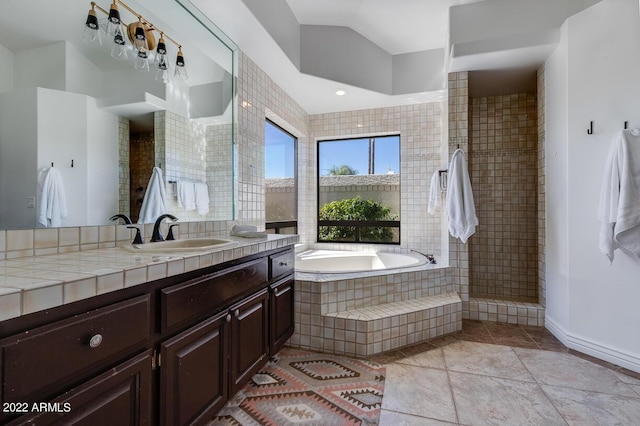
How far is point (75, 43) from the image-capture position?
1270 mm

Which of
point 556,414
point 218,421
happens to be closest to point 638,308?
point 556,414

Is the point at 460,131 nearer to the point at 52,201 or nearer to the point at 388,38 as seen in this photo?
the point at 388,38

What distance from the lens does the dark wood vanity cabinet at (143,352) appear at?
0.66 meters

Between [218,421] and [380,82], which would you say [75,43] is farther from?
[380,82]

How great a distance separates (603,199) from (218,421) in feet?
8.56

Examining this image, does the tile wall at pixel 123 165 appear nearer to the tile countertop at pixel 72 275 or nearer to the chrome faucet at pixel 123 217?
the chrome faucet at pixel 123 217

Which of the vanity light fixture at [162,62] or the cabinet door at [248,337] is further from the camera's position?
the vanity light fixture at [162,62]

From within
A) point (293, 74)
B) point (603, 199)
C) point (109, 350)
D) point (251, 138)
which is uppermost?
point (293, 74)

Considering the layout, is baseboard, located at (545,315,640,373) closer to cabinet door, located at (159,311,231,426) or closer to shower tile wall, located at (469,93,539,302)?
shower tile wall, located at (469,93,539,302)

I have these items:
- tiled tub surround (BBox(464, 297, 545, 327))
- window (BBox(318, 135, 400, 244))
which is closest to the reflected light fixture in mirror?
window (BBox(318, 135, 400, 244))

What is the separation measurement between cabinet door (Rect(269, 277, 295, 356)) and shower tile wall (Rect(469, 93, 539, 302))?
209 centimetres

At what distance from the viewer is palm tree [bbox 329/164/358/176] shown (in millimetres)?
3926

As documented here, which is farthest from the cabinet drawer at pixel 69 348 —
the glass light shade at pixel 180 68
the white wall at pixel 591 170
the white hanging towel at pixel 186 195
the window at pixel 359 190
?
the window at pixel 359 190

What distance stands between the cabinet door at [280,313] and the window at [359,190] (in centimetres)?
196
